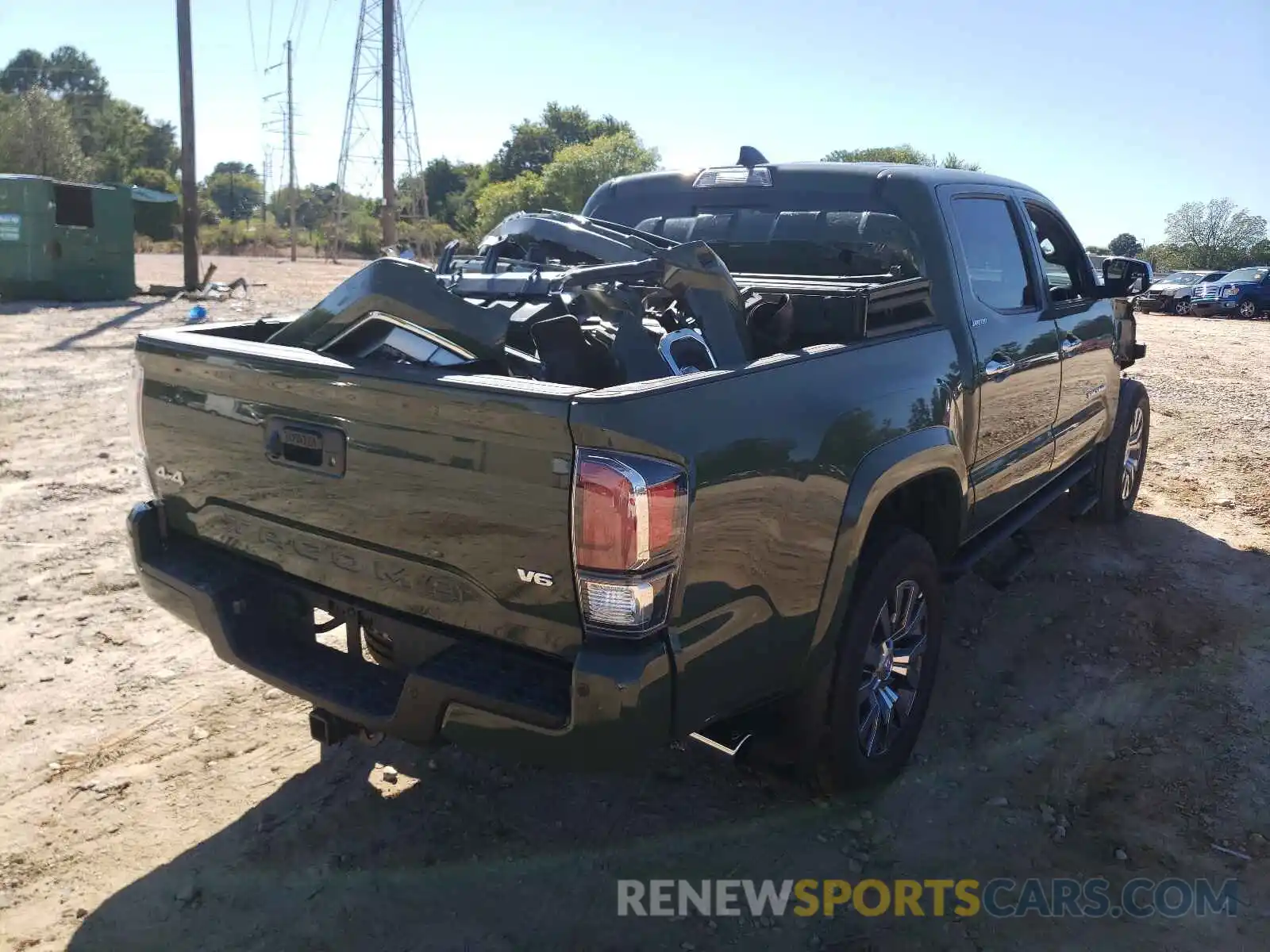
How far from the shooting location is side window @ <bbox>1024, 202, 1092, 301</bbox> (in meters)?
5.11

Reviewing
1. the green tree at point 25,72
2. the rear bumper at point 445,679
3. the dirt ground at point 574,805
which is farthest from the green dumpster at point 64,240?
the green tree at point 25,72

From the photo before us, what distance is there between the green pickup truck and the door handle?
1cm

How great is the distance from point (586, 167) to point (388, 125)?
18.5 meters

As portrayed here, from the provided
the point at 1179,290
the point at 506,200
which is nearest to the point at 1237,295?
the point at 1179,290

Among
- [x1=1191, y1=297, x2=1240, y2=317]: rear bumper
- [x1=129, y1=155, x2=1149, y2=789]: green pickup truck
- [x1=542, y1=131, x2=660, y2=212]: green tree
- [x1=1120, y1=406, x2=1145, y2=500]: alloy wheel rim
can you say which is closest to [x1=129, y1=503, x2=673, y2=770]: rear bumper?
[x1=129, y1=155, x2=1149, y2=789]: green pickup truck

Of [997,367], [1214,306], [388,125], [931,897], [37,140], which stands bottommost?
[931,897]

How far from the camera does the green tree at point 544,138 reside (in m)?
61.0

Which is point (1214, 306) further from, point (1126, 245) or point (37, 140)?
point (37, 140)

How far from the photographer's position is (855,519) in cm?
287

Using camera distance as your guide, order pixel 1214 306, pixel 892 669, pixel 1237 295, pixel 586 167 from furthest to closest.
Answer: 1. pixel 586 167
2. pixel 1214 306
3. pixel 1237 295
4. pixel 892 669

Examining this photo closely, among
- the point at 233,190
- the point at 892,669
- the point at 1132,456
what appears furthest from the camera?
the point at 233,190

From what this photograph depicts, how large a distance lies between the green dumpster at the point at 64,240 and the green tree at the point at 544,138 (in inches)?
1627

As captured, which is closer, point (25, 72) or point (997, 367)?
point (997, 367)

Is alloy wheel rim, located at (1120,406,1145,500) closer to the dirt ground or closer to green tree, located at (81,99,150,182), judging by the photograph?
the dirt ground
